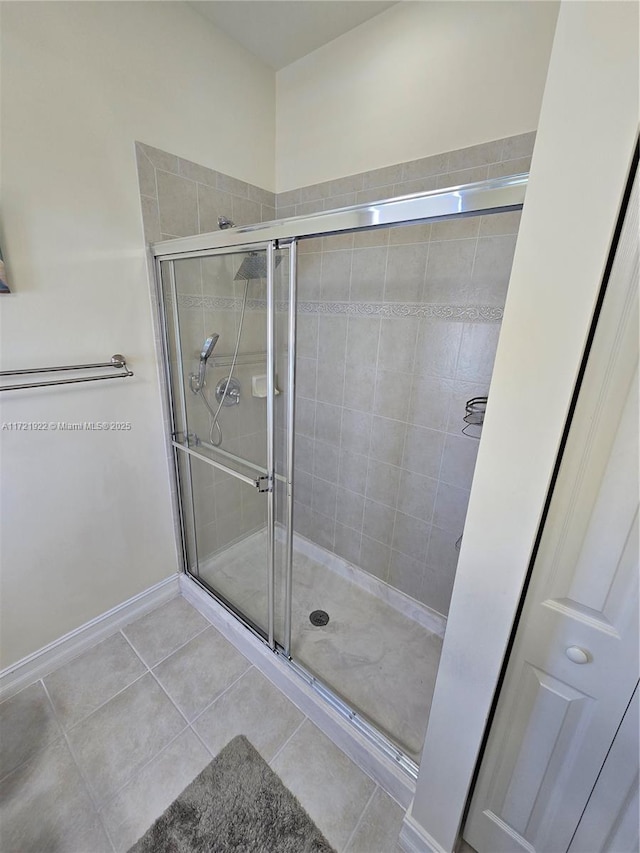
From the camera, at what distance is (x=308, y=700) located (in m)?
1.42

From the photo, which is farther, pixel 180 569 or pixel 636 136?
pixel 180 569

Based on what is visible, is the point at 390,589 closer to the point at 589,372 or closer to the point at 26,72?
the point at 589,372

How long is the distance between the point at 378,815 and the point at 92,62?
109 inches

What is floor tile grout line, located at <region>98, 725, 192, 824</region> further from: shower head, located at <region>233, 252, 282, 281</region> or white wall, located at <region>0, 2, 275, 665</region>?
shower head, located at <region>233, 252, 282, 281</region>

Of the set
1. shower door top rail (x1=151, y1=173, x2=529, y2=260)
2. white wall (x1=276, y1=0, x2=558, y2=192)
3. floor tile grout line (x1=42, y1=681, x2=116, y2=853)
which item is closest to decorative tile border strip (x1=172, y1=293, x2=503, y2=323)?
shower door top rail (x1=151, y1=173, x2=529, y2=260)

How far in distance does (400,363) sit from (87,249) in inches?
54.8

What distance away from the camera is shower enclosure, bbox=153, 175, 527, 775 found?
1.35 metres

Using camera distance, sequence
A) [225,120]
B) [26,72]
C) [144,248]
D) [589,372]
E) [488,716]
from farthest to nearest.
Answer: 1. [225,120]
2. [144,248]
3. [26,72]
4. [488,716]
5. [589,372]

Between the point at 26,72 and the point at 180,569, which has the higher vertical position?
the point at 26,72

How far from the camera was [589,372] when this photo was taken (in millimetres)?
617

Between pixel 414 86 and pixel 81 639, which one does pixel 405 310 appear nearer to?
pixel 414 86

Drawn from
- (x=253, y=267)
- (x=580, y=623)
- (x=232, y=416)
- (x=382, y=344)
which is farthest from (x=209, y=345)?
(x=580, y=623)

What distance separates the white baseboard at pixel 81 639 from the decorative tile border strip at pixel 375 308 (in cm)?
151

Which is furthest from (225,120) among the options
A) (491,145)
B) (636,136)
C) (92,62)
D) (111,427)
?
(636,136)
